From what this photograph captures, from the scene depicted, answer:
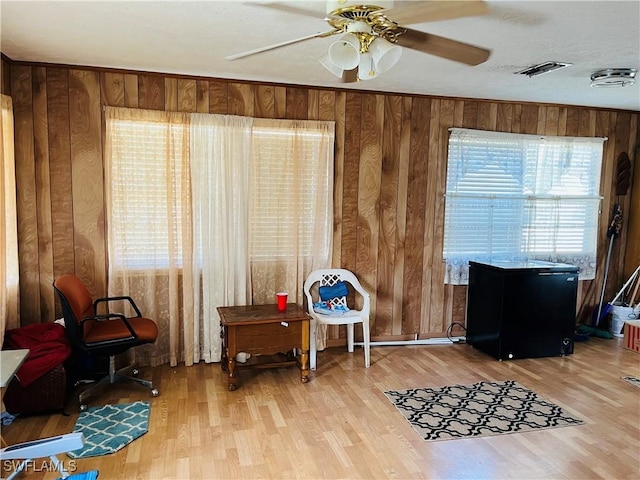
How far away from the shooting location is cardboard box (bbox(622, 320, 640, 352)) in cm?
431

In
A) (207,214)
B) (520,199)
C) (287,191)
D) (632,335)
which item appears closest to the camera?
(207,214)

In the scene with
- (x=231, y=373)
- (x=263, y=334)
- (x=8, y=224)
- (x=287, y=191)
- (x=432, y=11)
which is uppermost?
(x=432, y=11)

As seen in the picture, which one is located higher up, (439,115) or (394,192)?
(439,115)

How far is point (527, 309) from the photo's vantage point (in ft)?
13.0

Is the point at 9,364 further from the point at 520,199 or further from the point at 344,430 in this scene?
the point at 520,199

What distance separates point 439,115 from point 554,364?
2526mm

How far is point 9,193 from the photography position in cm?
312

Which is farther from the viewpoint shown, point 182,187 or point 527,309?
point 527,309

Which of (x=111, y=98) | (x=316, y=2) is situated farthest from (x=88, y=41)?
(x=316, y=2)

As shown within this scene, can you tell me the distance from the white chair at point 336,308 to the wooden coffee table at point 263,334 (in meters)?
0.20

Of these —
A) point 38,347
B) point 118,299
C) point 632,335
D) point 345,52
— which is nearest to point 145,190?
point 118,299

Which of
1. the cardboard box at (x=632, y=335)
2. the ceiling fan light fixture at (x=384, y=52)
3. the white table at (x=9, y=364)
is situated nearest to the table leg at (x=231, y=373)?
the white table at (x=9, y=364)

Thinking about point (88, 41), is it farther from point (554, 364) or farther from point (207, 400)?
point (554, 364)

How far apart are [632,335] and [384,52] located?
405 centimetres
